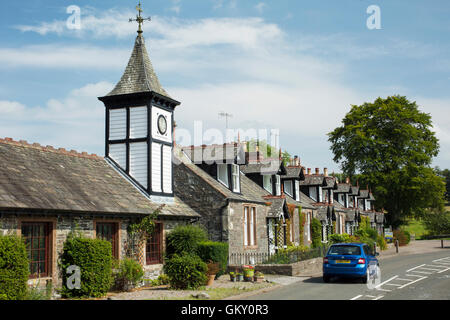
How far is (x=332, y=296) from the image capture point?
16.0 metres

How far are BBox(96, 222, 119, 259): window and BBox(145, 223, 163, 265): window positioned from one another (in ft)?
7.12

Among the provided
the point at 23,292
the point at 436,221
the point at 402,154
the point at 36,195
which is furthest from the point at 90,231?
the point at 436,221

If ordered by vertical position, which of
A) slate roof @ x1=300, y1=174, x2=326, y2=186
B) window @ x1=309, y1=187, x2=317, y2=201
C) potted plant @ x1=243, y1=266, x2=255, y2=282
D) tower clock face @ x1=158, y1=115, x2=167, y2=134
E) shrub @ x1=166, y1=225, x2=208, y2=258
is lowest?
potted plant @ x1=243, y1=266, x2=255, y2=282

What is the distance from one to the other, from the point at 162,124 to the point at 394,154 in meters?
42.3

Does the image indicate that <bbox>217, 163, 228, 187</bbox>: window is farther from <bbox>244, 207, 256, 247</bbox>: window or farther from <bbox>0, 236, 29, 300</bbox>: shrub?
<bbox>0, 236, 29, 300</bbox>: shrub

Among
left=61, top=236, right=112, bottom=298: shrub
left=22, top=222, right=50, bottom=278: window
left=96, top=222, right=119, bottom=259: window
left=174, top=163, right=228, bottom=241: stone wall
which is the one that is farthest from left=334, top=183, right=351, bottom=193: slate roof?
left=22, top=222, right=50, bottom=278: window

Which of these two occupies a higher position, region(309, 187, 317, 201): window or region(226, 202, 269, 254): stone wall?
region(309, 187, 317, 201): window

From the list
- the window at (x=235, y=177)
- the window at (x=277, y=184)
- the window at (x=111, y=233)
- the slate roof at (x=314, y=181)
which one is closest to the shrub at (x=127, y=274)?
the window at (x=111, y=233)

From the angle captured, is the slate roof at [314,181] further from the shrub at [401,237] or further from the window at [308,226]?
the shrub at [401,237]

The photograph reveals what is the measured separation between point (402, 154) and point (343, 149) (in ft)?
23.1

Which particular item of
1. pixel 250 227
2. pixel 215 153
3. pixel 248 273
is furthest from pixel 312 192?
pixel 248 273

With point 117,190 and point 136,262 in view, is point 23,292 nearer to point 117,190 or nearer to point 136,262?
point 136,262

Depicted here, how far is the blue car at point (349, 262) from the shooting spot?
1984 cm

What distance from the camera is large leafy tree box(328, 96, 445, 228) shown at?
57781 millimetres
